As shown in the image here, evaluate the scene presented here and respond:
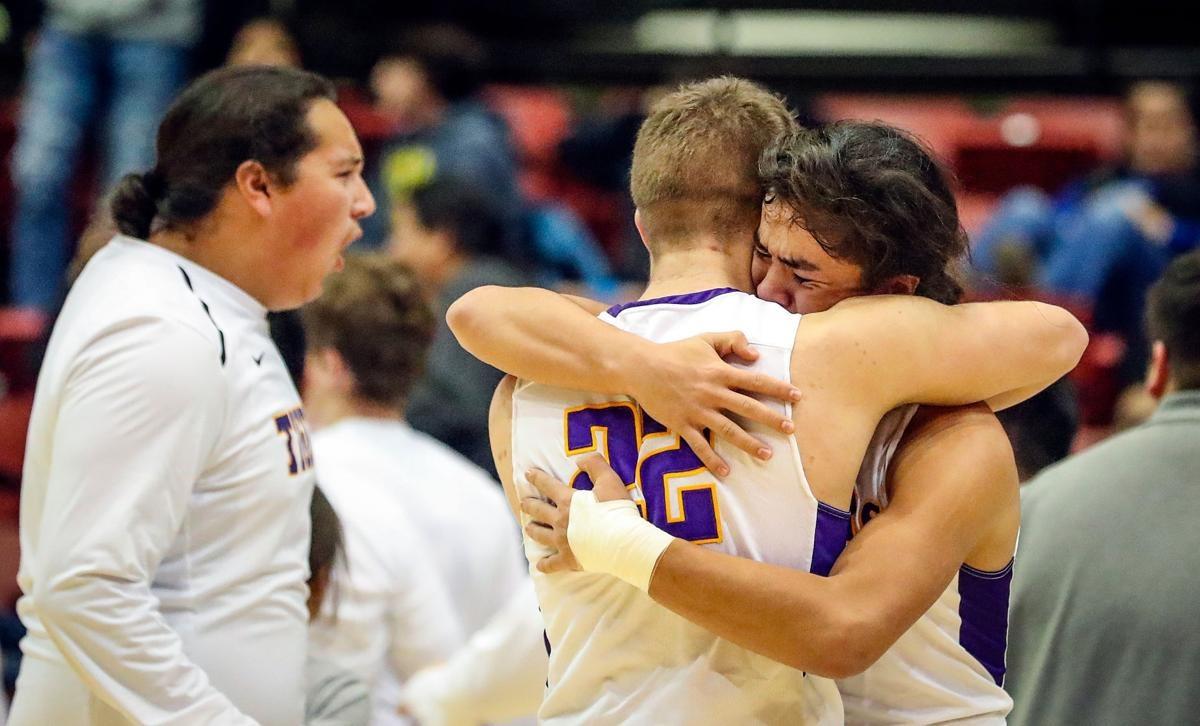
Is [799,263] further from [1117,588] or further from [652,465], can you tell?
[1117,588]

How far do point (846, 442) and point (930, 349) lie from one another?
7.3 inches

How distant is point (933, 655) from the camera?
221cm

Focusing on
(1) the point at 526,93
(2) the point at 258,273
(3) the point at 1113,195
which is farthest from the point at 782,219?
(1) the point at 526,93

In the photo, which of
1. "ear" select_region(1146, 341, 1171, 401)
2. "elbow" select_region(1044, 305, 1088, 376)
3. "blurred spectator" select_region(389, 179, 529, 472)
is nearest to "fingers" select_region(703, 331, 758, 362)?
"elbow" select_region(1044, 305, 1088, 376)

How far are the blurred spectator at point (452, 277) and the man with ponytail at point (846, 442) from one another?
297 cm

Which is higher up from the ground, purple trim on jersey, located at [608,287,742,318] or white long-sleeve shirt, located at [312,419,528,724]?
purple trim on jersey, located at [608,287,742,318]

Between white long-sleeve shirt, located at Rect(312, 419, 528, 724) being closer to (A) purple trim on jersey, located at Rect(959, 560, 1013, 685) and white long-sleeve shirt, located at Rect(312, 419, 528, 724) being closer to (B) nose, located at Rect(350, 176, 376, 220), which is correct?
(B) nose, located at Rect(350, 176, 376, 220)

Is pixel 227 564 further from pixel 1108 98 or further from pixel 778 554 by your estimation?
pixel 1108 98

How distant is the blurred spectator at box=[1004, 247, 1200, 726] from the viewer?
275 cm

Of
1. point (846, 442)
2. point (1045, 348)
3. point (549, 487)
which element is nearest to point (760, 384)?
point (846, 442)

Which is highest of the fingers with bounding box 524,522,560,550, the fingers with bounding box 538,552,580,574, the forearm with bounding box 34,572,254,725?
the fingers with bounding box 524,522,560,550

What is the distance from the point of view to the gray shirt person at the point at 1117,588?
Result: 9.02 feet

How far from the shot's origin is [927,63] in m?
9.07

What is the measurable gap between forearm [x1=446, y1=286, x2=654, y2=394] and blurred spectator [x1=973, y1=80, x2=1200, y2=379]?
4305mm
